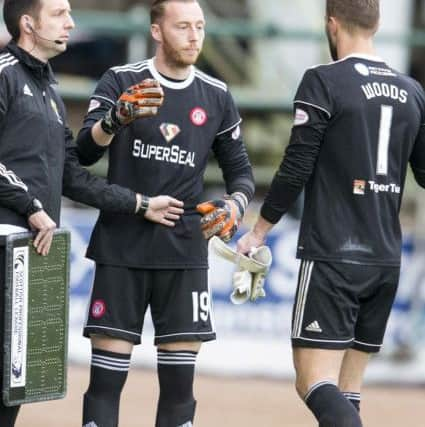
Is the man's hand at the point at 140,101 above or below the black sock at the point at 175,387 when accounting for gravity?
above

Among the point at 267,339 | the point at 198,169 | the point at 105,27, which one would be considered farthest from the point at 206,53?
the point at 198,169

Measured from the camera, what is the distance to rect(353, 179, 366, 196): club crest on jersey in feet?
21.6

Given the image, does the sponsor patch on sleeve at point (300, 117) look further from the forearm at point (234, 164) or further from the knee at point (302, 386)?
the knee at point (302, 386)

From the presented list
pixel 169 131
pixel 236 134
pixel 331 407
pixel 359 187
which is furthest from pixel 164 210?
pixel 331 407

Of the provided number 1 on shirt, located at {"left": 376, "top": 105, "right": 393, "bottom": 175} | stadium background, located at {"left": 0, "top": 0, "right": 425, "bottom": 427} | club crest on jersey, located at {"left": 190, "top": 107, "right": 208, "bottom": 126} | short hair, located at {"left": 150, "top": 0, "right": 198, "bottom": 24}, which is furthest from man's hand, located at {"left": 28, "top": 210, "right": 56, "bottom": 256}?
stadium background, located at {"left": 0, "top": 0, "right": 425, "bottom": 427}

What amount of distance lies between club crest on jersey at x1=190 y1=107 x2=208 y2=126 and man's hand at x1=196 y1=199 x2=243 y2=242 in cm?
42

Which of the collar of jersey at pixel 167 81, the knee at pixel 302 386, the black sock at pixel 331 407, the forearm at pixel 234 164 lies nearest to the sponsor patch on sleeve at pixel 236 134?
the forearm at pixel 234 164

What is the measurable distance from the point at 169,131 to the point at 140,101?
1.54 feet

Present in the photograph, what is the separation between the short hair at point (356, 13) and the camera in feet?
21.7

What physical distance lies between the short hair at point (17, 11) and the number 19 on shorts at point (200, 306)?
5.02ft

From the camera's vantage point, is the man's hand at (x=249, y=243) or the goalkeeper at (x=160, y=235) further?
the goalkeeper at (x=160, y=235)

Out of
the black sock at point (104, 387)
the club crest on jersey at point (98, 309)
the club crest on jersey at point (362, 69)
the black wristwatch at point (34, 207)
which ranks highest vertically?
the club crest on jersey at point (362, 69)

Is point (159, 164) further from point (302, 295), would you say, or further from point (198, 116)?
point (302, 295)

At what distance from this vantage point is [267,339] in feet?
38.9
